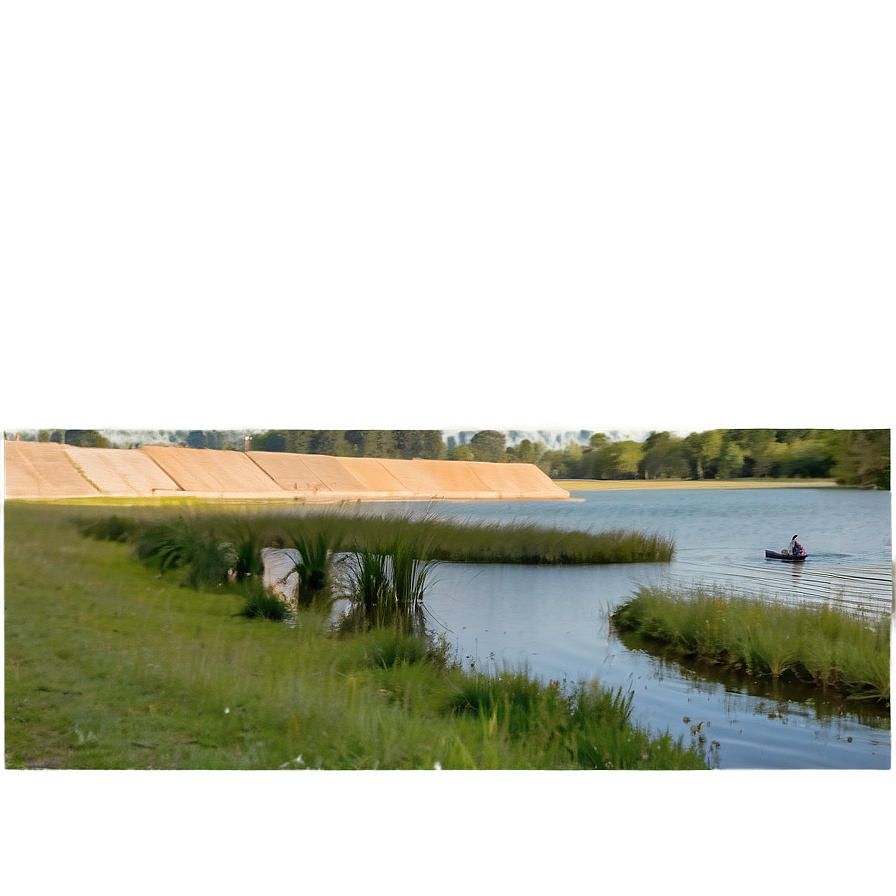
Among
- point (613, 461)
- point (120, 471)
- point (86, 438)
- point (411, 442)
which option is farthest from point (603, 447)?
point (86, 438)

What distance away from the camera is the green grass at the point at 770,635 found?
3580mm

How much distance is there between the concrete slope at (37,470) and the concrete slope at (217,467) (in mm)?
383

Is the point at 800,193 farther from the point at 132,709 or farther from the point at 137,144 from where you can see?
the point at 132,709

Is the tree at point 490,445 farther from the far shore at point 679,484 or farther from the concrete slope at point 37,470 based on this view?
the concrete slope at point 37,470

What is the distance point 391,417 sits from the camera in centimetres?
387

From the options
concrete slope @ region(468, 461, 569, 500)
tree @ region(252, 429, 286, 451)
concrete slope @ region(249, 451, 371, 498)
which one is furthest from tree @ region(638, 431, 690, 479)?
tree @ region(252, 429, 286, 451)

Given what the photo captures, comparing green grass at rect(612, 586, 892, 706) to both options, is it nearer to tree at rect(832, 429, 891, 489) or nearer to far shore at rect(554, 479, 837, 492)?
far shore at rect(554, 479, 837, 492)

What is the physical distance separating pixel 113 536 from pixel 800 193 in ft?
11.2

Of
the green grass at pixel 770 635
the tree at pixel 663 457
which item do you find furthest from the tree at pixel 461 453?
the green grass at pixel 770 635

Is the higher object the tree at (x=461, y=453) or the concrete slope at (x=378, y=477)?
the tree at (x=461, y=453)

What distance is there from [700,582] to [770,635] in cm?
37

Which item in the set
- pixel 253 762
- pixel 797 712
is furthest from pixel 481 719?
pixel 797 712

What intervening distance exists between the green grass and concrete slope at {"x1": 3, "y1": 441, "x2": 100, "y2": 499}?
2679mm

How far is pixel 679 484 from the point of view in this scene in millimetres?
3820
